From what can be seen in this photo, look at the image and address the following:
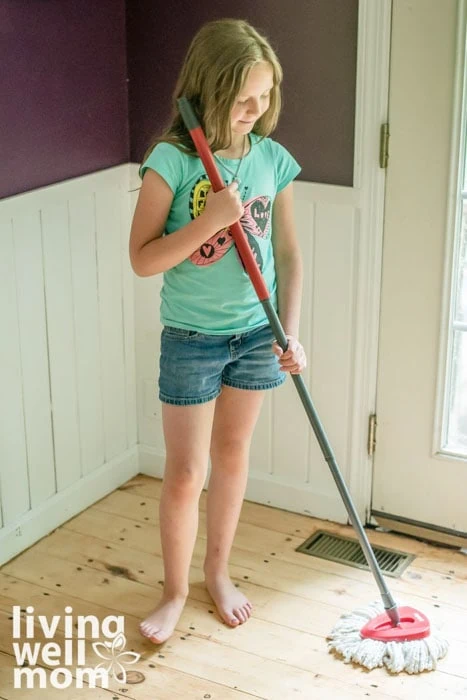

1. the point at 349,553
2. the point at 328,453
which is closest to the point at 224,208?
the point at 328,453

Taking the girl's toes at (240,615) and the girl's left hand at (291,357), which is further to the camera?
the girl's toes at (240,615)

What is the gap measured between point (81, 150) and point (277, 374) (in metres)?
0.84

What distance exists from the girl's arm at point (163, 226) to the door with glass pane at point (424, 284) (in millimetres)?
682

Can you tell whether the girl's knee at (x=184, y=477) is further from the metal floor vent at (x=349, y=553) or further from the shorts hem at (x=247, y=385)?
the metal floor vent at (x=349, y=553)

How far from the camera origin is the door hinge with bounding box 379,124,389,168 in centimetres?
252

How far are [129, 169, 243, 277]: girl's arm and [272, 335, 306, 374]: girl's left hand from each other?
280mm

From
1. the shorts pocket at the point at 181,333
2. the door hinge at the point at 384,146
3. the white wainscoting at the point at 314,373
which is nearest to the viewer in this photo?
the shorts pocket at the point at 181,333

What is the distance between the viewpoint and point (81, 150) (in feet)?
8.89

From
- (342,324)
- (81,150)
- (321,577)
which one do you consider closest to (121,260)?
(81,150)

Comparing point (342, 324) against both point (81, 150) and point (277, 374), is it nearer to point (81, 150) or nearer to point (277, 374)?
point (277, 374)

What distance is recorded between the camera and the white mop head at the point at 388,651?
2.25 m

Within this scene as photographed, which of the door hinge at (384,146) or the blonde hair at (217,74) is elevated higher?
the blonde hair at (217,74)

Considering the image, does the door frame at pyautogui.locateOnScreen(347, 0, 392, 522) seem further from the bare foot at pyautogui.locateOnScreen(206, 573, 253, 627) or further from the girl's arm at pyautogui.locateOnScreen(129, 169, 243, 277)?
the girl's arm at pyautogui.locateOnScreen(129, 169, 243, 277)

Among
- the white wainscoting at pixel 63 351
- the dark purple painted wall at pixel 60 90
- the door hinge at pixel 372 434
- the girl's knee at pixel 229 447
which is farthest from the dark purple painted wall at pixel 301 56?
the girl's knee at pixel 229 447
